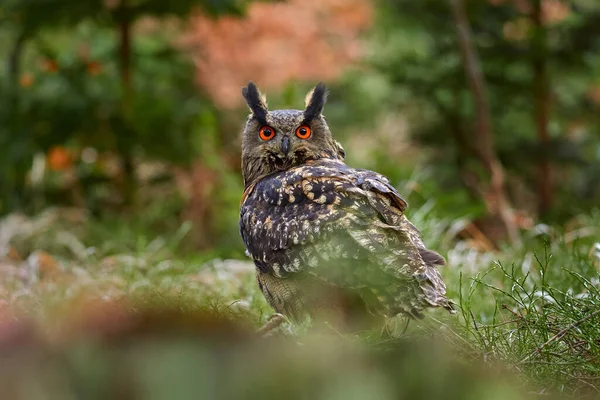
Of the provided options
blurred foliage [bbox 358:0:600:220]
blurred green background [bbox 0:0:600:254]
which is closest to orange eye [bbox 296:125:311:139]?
blurred green background [bbox 0:0:600:254]

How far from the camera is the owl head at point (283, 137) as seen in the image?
3.61 m

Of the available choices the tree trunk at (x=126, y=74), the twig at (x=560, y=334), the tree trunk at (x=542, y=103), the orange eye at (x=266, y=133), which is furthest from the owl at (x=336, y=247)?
the tree trunk at (x=542, y=103)

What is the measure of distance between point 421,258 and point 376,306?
0.84 ft

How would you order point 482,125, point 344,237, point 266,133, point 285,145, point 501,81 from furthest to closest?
point 501,81 < point 482,125 < point 266,133 < point 285,145 < point 344,237

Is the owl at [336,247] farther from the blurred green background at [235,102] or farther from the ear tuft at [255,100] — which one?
the blurred green background at [235,102]

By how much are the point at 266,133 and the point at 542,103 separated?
505cm

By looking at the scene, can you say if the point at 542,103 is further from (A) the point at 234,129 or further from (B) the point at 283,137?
(B) the point at 283,137

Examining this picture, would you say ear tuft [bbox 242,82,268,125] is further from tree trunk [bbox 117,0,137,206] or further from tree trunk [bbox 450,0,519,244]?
tree trunk [bbox 117,0,137,206]

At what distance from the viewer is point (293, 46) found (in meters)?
9.41

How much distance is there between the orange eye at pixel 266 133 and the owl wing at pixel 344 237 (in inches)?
16.1

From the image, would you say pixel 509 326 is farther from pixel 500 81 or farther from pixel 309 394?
pixel 500 81

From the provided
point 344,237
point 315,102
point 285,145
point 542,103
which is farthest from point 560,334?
point 542,103

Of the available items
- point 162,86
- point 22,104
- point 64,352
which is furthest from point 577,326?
point 162,86

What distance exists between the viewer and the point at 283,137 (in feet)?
11.8
